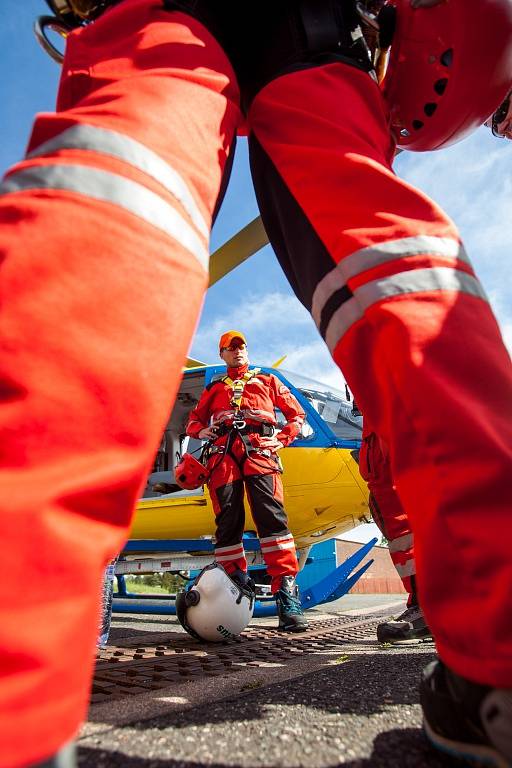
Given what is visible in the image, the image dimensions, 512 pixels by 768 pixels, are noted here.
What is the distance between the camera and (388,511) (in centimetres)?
269

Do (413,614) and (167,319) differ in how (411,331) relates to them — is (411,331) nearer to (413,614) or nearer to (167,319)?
(167,319)

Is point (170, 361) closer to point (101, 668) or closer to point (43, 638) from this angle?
point (43, 638)

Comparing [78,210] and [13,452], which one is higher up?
[78,210]

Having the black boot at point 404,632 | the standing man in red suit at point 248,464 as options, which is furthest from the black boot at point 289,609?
the black boot at point 404,632

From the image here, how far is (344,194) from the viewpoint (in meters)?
0.77

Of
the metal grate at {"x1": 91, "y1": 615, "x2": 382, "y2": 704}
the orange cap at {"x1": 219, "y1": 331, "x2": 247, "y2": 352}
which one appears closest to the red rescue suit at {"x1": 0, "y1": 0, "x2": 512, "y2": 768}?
the metal grate at {"x1": 91, "y1": 615, "x2": 382, "y2": 704}

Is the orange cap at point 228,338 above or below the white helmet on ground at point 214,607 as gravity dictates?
above

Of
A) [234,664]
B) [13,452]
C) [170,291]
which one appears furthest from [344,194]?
[234,664]

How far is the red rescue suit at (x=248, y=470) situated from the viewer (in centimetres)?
331

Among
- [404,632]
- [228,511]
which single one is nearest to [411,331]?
[404,632]

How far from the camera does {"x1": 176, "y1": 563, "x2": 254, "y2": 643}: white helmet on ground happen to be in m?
2.66

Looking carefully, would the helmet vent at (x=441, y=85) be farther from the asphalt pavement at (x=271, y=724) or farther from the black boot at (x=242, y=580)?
the black boot at (x=242, y=580)

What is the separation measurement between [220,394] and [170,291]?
339 centimetres

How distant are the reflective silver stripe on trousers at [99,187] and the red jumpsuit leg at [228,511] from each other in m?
2.97
